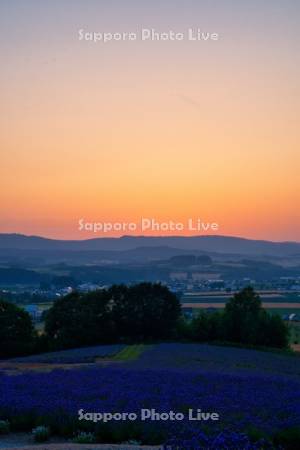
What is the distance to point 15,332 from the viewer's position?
60.9 metres

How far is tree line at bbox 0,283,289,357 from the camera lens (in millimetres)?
63062

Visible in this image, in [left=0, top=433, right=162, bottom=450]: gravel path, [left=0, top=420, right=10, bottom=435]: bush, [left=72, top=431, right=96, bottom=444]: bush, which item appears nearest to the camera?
[left=0, top=433, right=162, bottom=450]: gravel path

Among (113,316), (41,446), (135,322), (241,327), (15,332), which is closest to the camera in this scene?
(41,446)

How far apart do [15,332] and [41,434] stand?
1870 inches

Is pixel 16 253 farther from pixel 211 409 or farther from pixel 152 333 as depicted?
pixel 211 409

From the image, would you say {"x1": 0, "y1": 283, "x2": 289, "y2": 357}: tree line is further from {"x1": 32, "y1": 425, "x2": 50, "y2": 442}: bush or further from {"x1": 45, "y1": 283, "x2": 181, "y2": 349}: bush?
{"x1": 32, "y1": 425, "x2": 50, "y2": 442}: bush

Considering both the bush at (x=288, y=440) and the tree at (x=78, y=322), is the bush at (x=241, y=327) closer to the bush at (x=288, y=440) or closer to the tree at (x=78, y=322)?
the tree at (x=78, y=322)

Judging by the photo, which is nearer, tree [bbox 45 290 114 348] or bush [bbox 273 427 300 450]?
bush [bbox 273 427 300 450]

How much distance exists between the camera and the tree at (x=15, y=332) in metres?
60.0

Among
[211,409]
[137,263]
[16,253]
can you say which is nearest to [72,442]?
[211,409]

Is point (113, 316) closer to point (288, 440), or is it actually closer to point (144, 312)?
point (144, 312)

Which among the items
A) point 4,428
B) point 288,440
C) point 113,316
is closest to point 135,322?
point 113,316

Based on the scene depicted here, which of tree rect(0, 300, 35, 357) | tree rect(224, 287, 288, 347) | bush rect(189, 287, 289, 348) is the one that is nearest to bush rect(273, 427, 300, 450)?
tree rect(0, 300, 35, 357)

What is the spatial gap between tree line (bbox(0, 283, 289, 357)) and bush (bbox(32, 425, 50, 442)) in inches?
1860
